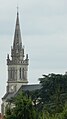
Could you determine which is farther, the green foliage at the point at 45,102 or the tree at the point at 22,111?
the green foliage at the point at 45,102

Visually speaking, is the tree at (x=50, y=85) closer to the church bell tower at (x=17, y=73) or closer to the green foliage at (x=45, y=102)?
the green foliage at (x=45, y=102)

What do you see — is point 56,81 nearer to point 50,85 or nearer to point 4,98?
point 50,85

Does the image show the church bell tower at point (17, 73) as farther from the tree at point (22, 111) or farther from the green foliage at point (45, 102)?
the tree at point (22, 111)

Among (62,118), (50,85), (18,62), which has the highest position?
(18,62)

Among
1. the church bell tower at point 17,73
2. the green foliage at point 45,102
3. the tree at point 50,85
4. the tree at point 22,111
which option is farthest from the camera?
the church bell tower at point 17,73

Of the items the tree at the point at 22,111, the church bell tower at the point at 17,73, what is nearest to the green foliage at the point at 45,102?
the tree at the point at 22,111

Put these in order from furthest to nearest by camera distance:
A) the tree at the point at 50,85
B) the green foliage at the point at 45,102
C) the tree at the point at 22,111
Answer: the tree at the point at 50,85 → the green foliage at the point at 45,102 → the tree at the point at 22,111

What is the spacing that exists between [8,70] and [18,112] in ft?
412

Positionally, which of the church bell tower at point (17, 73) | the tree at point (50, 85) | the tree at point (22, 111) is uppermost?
the church bell tower at point (17, 73)

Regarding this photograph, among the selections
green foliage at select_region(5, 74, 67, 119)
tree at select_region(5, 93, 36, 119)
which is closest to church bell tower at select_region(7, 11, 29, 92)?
green foliage at select_region(5, 74, 67, 119)

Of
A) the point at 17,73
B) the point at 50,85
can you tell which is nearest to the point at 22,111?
the point at 50,85

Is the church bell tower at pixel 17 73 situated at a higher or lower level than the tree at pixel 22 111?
higher

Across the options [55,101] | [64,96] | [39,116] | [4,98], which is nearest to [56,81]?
[64,96]

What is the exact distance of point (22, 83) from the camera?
643 feet
